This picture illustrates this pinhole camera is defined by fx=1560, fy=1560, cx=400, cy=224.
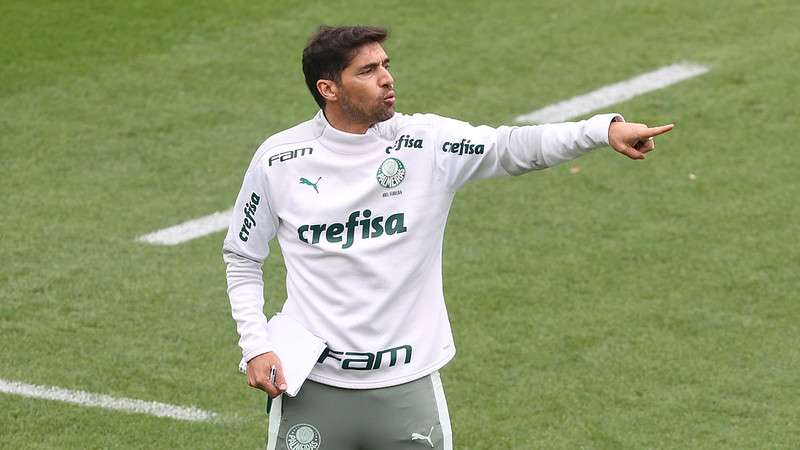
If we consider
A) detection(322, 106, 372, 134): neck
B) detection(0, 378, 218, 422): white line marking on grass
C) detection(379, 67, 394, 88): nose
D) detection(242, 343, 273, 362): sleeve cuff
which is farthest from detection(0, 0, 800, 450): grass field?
detection(379, 67, 394, 88): nose

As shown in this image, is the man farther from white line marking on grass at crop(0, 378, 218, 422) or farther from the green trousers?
white line marking on grass at crop(0, 378, 218, 422)

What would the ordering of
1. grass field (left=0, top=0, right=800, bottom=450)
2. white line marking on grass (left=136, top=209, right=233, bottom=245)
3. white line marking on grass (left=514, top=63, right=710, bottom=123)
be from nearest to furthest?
grass field (left=0, top=0, right=800, bottom=450), white line marking on grass (left=136, top=209, right=233, bottom=245), white line marking on grass (left=514, top=63, right=710, bottom=123)

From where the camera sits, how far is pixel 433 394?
4922mm

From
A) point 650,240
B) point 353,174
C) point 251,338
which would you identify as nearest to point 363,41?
point 353,174

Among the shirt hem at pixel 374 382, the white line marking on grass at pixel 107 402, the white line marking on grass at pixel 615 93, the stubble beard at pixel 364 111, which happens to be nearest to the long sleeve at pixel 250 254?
the shirt hem at pixel 374 382

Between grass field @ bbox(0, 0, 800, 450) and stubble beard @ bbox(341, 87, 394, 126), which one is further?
grass field @ bbox(0, 0, 800, 450)

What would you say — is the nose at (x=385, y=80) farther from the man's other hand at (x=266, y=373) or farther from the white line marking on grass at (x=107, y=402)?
the white line marking on grass at (x=107, y=402)

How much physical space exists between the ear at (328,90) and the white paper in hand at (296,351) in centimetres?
71

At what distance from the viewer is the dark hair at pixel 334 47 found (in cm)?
479

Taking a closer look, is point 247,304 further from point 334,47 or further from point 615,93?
point 615,93

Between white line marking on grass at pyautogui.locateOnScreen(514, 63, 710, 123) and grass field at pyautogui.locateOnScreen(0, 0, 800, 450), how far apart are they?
0.13 metres

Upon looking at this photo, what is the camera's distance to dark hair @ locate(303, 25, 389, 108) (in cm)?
479

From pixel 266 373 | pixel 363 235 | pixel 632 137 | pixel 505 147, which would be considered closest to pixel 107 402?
pixel 266 373

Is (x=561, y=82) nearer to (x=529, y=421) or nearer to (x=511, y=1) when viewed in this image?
(x=511, y=1)
